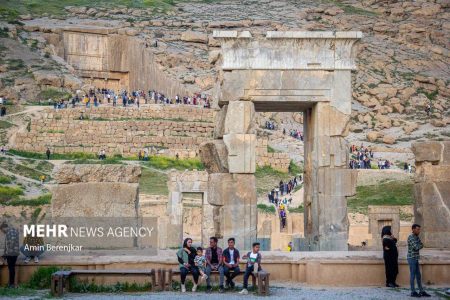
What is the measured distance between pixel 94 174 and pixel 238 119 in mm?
3688

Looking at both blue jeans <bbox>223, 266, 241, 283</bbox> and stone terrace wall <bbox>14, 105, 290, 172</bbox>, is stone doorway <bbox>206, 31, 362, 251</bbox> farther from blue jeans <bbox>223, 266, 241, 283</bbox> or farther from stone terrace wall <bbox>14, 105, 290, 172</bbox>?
stone terrace wall <bbox>14, 105, 290, 172</bbox>

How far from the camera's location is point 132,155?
180 ft

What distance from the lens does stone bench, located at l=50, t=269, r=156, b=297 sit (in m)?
17.7

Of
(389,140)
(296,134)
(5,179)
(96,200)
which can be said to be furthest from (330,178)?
(389,140)

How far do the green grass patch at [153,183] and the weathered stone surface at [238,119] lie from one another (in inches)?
853

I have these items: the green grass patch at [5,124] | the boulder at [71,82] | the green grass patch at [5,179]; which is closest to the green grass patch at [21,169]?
the green grass patch at [5,179]

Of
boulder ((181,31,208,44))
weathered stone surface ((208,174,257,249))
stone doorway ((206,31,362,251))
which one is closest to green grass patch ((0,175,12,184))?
stone doorway ((206,31,362,251))

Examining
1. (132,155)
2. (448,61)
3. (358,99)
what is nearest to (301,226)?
(132,155)

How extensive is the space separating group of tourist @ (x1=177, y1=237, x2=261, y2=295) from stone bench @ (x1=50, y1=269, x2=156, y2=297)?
532 mm

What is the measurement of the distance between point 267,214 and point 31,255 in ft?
76.8

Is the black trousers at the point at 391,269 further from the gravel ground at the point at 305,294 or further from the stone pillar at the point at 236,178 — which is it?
the stone pillar at the point at 236,178

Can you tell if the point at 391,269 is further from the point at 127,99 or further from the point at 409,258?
the point at 127,99

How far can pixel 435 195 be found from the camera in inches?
938

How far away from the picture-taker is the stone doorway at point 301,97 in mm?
24047
